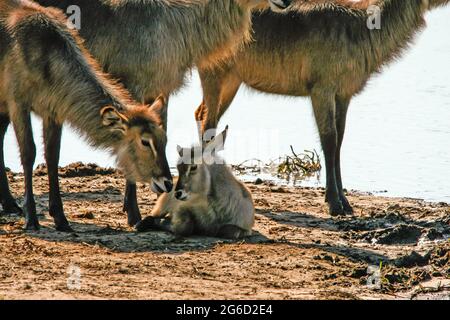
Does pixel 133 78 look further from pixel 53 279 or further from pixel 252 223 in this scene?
pixel 53 279

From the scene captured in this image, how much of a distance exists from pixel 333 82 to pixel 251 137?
10.5 ft

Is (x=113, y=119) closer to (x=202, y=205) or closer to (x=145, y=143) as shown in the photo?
(x=145, y=143)

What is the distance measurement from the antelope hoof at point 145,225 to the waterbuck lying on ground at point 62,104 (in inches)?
Answer: 16.0

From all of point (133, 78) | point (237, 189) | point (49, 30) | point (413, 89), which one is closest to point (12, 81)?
point (49, 30)

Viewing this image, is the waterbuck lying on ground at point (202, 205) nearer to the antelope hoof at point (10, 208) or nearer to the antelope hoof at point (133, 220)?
the antelope hoof at point (133, 220)

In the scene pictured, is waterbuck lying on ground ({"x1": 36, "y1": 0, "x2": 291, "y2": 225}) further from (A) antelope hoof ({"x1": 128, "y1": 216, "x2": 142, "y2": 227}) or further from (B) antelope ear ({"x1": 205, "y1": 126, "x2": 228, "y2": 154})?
(B) antelope ear ({"x1": 205, "y1": 126, "x2": 228, "y2": 154})

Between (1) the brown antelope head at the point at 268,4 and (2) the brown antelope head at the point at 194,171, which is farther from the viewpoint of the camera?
(1) the brown antelope head at the point at 268,4

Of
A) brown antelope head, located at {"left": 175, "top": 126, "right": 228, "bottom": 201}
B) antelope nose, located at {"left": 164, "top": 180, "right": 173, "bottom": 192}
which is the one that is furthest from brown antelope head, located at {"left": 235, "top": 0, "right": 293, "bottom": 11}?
antelope nose, located at {"left": 164, "top": 180, "right": 173, "bottom": 192}

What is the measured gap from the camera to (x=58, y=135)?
34.3 ft

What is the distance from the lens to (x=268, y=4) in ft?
38.4

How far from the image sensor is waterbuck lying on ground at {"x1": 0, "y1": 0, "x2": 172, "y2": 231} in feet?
→ 32.8

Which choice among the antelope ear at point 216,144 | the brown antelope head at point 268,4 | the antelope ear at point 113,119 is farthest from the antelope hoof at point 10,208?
the brown antelope head at point 268,4

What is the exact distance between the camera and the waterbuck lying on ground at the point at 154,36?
1115cm

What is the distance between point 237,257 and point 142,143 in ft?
4.11
